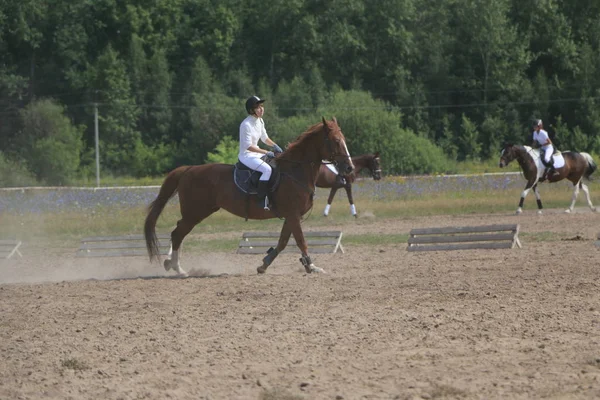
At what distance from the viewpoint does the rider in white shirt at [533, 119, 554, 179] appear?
1128 inches

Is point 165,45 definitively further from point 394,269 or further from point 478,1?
point 394,269

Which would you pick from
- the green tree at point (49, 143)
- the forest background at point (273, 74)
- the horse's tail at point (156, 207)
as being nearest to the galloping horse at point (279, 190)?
the horse's tail at point (156, 207)

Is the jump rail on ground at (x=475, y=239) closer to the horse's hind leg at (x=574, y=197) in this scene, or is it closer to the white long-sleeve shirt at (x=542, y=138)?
the horse's hind leg at (x=574, y=197)

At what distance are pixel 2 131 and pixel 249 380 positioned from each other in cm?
5698

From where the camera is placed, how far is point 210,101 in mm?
60656

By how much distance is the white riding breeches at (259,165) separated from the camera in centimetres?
1411

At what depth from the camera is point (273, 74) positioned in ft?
217

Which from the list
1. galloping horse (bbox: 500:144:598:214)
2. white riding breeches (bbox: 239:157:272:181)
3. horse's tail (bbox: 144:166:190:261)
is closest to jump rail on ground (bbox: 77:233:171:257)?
horse's tail (bbox: 144:166:190:261)

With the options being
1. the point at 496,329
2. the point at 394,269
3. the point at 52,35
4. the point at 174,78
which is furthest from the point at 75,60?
the point at 496,329

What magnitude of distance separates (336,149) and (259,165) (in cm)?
125

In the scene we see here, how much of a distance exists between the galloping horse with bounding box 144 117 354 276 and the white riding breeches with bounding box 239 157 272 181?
24cm

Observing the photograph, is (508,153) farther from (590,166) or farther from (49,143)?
(49,143)

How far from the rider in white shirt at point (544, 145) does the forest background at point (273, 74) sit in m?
26.4

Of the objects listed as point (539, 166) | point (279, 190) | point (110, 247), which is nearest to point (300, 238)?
point (279, 190)
